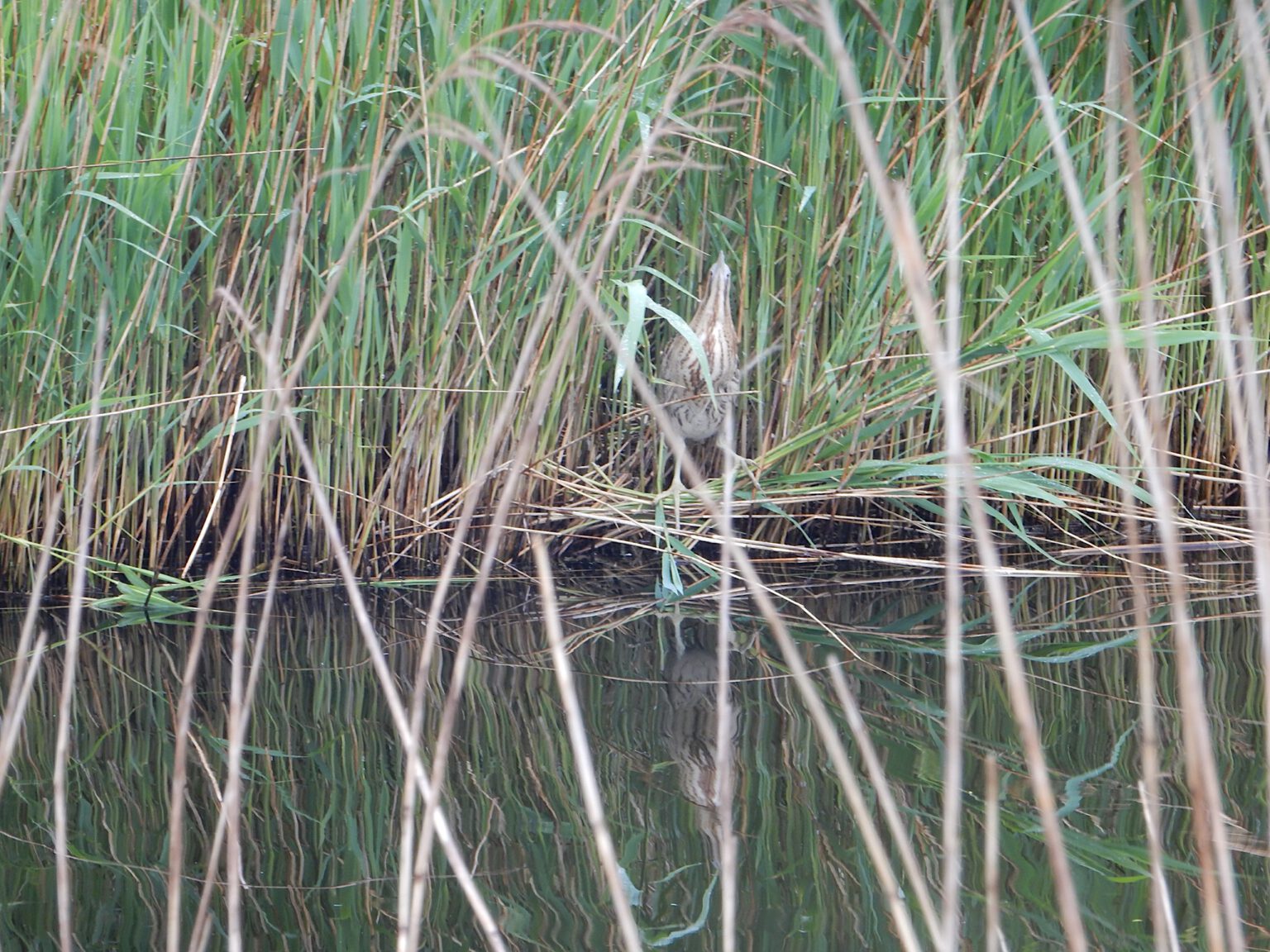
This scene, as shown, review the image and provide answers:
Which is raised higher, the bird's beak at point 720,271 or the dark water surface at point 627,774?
the bird's beak at point 720,271

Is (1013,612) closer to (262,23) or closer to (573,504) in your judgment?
(573,504)

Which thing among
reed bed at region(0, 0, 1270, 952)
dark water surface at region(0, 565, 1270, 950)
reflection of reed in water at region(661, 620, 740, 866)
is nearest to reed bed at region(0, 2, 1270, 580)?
reed bed at region(0, 0, 1270, 952)

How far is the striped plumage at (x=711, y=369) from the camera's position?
2102 mm

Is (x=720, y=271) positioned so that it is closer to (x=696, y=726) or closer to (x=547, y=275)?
(x=547, y=275)

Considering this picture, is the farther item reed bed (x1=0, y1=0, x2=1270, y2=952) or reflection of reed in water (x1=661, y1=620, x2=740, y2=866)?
reed bed (x1=0, y1=0, x2=1270, y2=952)

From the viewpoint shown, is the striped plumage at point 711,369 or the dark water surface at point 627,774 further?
the striped plumage at point 711,369

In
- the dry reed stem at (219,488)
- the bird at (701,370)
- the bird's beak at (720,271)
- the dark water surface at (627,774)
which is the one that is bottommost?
the dark water surface at (627,774)

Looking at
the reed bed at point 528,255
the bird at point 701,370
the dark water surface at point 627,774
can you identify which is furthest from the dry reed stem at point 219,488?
the bird at point 701,370

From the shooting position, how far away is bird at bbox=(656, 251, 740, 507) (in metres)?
2.10

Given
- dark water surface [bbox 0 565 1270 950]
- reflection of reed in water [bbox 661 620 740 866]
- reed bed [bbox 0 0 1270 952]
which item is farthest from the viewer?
reed bed [bbox 0 0 1270 952]

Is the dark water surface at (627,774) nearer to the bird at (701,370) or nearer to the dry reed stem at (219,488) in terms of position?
the dry reed stem at (219,488)

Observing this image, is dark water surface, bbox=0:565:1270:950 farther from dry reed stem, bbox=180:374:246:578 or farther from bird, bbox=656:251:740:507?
bird, bbox=656:251:740:507

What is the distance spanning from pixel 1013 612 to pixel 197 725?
1.12m

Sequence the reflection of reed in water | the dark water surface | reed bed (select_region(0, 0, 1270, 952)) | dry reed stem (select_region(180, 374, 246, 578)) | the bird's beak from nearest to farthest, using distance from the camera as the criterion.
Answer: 1. the dark water surface
2. the reflection of reed in water
3. reed bed (select_region(0, 0, 1270, 952))
4. dry reed stem (select_region(180, 374, 246, 578))
5. the bird's beak
